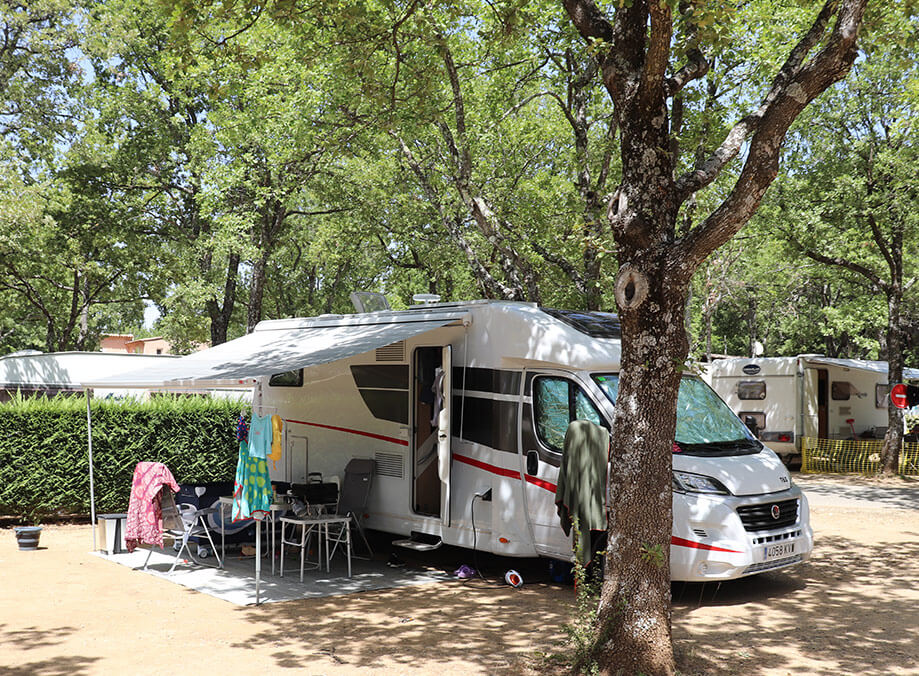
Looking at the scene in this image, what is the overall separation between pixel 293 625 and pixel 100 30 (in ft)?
54.5

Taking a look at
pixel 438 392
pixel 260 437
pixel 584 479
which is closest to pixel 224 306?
pixel 438 392

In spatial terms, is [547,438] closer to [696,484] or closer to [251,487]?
[696,484]

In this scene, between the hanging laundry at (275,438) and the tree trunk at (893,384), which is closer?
the hanging laundry at (275,438)

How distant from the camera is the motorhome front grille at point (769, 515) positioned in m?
7.10

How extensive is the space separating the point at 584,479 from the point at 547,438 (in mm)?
848

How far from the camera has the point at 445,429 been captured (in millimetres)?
8242

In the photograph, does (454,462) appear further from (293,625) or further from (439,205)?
(439,205)

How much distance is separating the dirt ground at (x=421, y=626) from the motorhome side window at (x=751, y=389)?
948 centimetres

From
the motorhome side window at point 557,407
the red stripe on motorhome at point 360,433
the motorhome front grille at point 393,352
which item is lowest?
the red stripe on motorhome at point 360,433

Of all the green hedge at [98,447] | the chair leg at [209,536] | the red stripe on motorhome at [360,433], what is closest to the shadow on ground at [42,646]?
the chair leg at [209,536]

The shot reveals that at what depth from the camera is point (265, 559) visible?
9.23m

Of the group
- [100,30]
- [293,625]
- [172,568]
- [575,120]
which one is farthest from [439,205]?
[100,30]

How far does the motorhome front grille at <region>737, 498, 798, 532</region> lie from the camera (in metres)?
7.10

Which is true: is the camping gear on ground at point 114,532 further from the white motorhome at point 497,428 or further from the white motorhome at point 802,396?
the white motorhome at point 802,396
